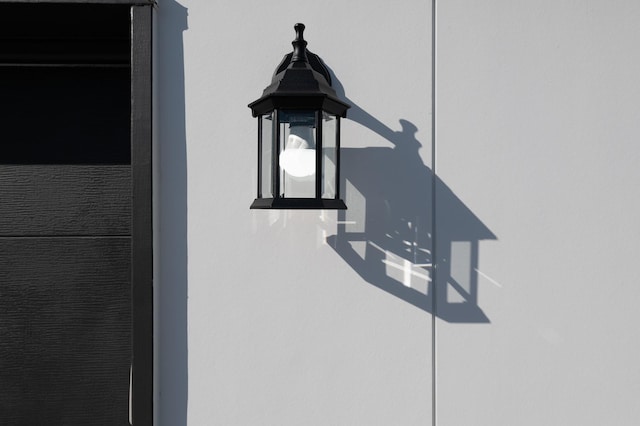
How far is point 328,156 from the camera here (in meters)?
1.52

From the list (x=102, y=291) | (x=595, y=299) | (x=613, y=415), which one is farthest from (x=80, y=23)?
(x=613, y=415)

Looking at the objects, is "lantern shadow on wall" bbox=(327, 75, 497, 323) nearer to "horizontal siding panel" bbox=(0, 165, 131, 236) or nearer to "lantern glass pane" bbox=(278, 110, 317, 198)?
"lantern glass pane" bbox=(278, 110, 317, 198)

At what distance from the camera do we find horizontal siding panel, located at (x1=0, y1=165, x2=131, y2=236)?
182 cm

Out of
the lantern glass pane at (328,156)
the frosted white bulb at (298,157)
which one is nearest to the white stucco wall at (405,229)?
the lantern glass pane at (328,156)

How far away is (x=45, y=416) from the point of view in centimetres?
182

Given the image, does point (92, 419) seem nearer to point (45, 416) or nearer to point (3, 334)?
point (45, 416)

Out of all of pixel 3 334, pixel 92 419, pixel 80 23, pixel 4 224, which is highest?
pixel 80 23

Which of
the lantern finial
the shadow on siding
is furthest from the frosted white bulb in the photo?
the shadow on siding

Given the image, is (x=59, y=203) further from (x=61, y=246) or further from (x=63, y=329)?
(x=63, y=329)

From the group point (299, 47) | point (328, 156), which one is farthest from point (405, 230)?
point (299, 47)

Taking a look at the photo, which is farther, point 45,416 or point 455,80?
point 45,416

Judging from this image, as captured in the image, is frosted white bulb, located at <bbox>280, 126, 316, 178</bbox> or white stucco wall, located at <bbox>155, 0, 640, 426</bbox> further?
white stucco wall, located at <bbox>155, 0, 640, 426</bbox>

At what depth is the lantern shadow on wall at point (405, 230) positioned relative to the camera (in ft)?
5.40

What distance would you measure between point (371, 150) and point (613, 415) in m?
1.06
